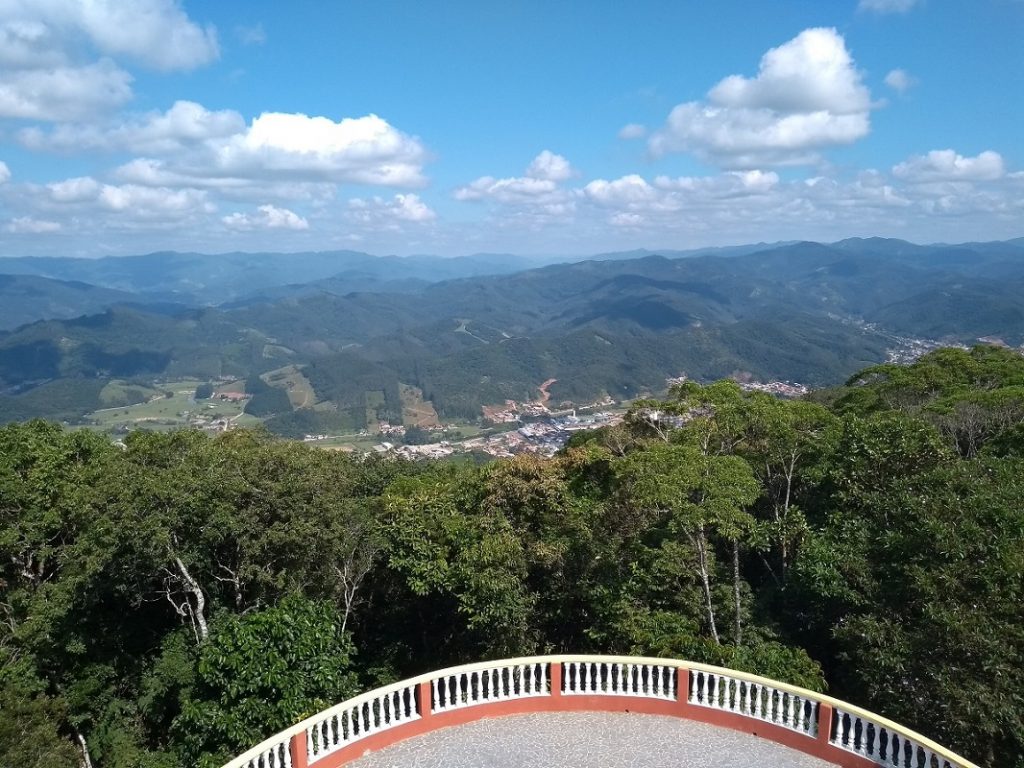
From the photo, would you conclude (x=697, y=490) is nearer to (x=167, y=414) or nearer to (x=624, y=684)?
(x=624, y=684)

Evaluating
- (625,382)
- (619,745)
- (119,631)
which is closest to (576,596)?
(619,745)

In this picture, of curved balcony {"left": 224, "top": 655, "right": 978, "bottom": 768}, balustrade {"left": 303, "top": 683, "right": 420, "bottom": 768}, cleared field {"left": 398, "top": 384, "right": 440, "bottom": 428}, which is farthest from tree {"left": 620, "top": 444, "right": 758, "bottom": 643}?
cleared field {"left": 398, "top": 384, "right": 440, "bottom": 428}

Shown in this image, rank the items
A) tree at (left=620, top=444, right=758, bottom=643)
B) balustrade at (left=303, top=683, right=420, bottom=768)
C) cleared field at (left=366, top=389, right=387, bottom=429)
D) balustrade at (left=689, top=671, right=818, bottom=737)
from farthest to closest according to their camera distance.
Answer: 1. cleared field at (left=366, top=389, right=387, bottom=429)
2. tree at (left=620, top=444, right=758, bottom=643)
3. balustrade at (left=689, top=671, right=818, bottom=737)
4. balustrade at (left=303, top=683, right=420, bottom=768)

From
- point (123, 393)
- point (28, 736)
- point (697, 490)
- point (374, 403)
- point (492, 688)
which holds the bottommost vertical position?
point (374, 403)

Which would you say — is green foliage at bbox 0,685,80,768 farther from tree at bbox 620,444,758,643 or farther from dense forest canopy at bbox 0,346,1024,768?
tree at bbox 620,444,758,643

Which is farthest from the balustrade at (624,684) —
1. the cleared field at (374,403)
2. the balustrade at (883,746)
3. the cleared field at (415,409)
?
the cleared field at (374,403)

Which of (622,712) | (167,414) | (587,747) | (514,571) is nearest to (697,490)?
(514,571)

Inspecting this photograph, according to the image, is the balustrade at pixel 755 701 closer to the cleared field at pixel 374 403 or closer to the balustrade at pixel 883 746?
the balustrade at pixel 883 746
